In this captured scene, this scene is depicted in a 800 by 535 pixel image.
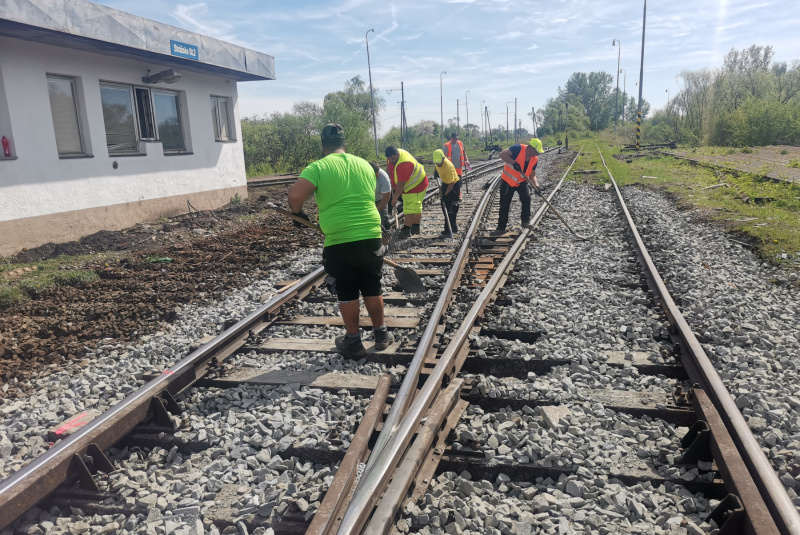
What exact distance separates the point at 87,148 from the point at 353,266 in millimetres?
8668

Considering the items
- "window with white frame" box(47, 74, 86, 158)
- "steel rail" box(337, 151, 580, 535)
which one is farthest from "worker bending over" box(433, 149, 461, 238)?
"window with white frame" box(47, 74, 86, 158)

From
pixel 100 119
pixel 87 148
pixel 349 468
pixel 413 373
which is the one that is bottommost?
pixel 349 468

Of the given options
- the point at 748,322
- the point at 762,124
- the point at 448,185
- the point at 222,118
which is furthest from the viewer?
the point at 762,124

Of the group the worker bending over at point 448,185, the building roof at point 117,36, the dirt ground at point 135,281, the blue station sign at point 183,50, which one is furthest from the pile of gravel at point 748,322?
the blue station sign at point 183,50

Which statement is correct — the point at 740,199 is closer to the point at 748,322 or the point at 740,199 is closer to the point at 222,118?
the point at 748,322

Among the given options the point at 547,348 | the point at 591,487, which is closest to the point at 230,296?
the point at 547,348

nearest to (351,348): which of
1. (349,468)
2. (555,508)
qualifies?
(349,468)

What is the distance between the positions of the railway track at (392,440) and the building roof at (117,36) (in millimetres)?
7184

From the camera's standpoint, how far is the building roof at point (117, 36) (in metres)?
8.38

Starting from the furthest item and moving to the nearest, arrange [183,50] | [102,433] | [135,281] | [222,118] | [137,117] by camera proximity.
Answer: [222,118] < [183,50] < [137,117] < [135,281] < [102,433]

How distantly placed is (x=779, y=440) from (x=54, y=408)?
4.74m

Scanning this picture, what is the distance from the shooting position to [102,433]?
124 inches

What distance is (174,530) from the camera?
2.57m

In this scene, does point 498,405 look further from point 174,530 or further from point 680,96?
point 680,96
